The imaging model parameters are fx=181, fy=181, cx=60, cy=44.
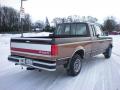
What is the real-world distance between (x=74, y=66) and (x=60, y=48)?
118cm

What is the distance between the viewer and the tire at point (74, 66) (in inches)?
239

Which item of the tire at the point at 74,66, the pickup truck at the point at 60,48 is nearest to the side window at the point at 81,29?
the pickup truck at the point at 60,48

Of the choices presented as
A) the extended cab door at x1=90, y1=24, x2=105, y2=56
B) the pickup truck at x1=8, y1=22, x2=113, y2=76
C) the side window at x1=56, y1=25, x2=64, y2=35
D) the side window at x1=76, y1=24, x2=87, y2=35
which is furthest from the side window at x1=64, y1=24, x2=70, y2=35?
the extended cab door at x1=90, y1=24, x2=105, y2=56

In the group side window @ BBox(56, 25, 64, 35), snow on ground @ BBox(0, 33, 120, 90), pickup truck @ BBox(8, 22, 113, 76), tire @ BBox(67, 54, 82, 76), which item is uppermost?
side window @ BBox(56, 25, 64, 35)

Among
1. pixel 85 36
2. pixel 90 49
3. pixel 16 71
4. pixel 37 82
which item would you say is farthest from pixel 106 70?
pixel 16 71

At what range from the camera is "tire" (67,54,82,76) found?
6074mm

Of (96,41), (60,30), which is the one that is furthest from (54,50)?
(96,41)

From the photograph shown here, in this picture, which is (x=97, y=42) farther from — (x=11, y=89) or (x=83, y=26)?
(x=11, y=89)

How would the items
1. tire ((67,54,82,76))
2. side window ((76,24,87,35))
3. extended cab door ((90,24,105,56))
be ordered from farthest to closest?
1. extended cab door ((90,24,105,56))
2. side window ((76,24,87,35))
3. tire ((67,54,82,76))

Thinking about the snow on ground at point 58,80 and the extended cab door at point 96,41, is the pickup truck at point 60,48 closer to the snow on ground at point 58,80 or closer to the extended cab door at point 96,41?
the extended cab door at point 96,41

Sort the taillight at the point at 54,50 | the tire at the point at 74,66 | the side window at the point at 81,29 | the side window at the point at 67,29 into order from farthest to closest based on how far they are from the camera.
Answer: the side window at the point at 67,29 < the side window at the point at 81,29 < the tire at the point at 74,66 < the taillight at the point at 54,50

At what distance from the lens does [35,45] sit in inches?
215

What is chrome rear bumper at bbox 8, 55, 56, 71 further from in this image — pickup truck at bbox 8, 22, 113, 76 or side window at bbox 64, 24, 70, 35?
side window at bbox 64, 24, 70, 35

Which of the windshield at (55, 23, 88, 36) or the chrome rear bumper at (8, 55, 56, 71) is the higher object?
the windshield at (55, 23, 88, 36)
